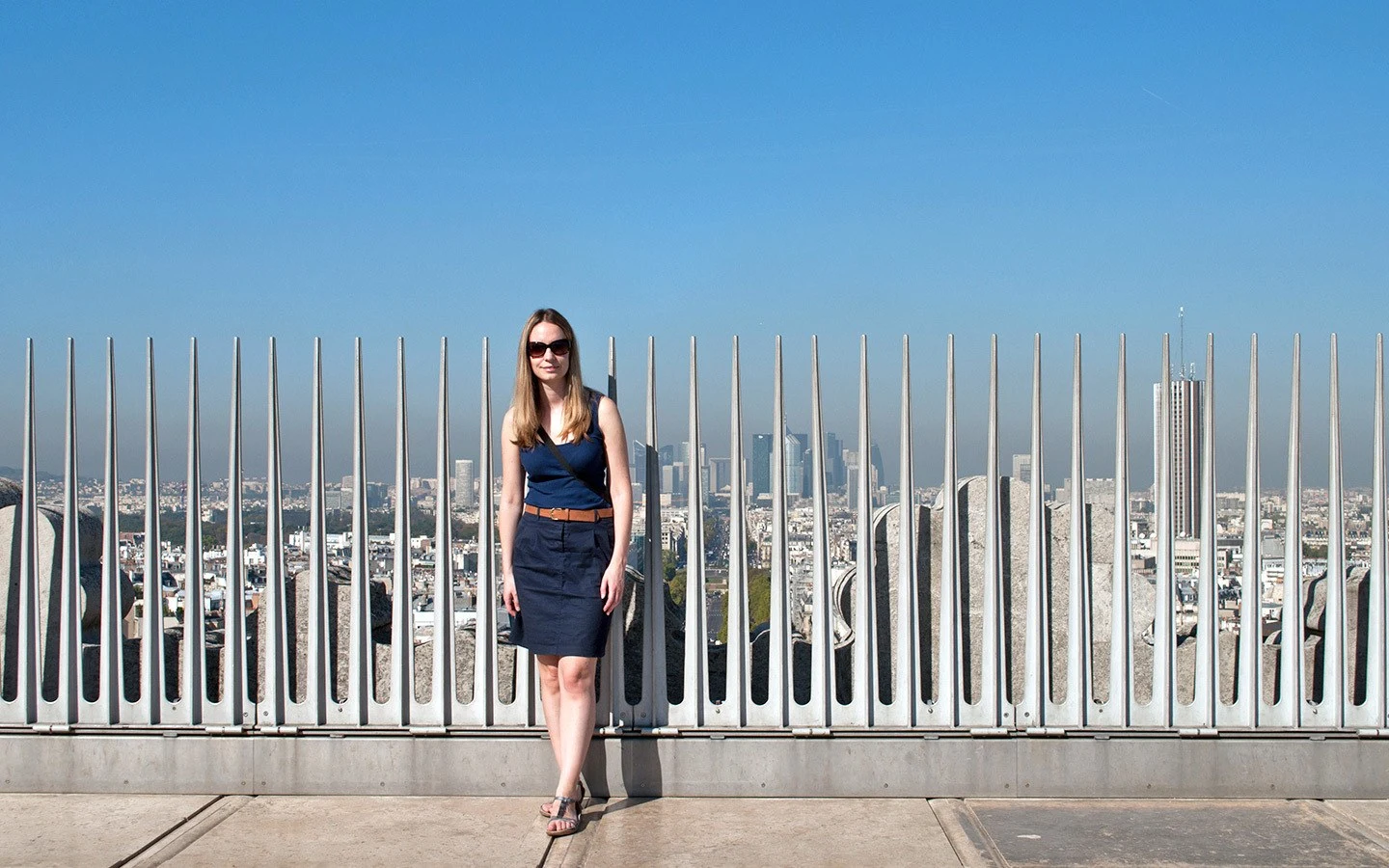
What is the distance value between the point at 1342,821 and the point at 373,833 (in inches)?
158

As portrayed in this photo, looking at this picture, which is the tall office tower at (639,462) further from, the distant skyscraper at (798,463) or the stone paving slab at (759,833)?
the stone paving slab at (759,833)

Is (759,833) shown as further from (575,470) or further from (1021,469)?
(1021,469)

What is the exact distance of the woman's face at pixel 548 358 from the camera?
18.6 ft

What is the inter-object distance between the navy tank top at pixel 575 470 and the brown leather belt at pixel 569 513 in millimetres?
17

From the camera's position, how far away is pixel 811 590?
6.25 m

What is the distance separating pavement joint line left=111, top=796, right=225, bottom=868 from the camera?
5.14 meters

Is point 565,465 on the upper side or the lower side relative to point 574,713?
upper

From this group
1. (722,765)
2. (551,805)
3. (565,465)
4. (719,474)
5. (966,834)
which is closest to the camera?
(966,834)

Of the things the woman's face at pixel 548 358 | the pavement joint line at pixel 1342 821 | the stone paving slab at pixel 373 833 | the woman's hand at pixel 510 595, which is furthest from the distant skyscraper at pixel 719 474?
the pavement joint line at pixel 1342 821

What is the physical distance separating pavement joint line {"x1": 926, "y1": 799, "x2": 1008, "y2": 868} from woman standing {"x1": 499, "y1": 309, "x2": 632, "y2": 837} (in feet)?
5.03

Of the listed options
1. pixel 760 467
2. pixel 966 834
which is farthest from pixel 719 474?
pixel 966 834

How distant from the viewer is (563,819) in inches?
215

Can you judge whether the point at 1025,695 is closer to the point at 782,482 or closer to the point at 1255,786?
the point at 1255,786

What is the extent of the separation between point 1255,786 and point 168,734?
→ 4881mm
